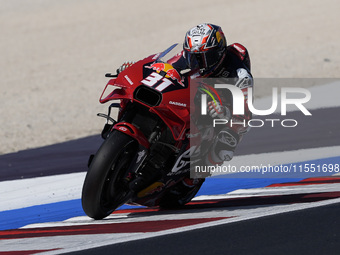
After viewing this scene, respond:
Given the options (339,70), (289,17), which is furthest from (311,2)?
(339,70)

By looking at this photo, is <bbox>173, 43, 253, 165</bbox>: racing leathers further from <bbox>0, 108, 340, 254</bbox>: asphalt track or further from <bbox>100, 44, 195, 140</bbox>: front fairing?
<bbox>0, 108, 340, 254</bbox>: asphalt track

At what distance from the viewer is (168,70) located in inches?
245

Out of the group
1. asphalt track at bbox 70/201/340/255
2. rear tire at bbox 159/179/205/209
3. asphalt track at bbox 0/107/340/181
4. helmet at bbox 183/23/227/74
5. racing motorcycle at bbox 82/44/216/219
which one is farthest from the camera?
asphalt track at bbox 0/107/340/181

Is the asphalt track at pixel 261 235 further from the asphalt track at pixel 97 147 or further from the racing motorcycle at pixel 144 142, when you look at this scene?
the asphalt track at pixel 97 147

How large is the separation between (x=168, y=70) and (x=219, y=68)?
65cm

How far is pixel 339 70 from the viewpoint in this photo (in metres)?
16.8

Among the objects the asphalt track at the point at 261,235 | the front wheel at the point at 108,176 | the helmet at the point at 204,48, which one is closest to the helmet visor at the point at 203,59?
the helmet at the point at 204,48

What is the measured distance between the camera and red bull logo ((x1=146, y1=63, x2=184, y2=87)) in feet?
20.3

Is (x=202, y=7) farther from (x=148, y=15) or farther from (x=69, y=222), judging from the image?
(x=69, y=222)

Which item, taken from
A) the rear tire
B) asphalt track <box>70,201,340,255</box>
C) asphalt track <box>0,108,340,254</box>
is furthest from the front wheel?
asphalt track <box>70,201,340,255</box>

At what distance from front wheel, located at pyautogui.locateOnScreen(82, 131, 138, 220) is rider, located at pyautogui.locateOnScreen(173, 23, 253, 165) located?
80 cm

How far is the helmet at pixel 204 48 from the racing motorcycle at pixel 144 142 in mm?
282

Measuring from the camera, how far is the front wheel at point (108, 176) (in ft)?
18.9

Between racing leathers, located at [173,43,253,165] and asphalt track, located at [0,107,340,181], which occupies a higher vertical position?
racing leathers, located at [173,43,253,165]
